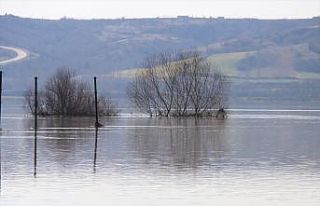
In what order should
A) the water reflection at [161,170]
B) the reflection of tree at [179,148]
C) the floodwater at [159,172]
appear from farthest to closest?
the reflection of tree at [179,148]
the water reflection at [161,170]
the floodwater at [159,172]

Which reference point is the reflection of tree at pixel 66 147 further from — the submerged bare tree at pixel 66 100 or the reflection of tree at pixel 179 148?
the submerged bare tree at pixel 66 100

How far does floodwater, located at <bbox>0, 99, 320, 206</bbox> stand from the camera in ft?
60.3

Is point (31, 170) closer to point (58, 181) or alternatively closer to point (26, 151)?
point (58, 181)

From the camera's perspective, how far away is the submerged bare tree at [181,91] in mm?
77938

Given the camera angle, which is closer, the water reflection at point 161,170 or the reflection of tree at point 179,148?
the water reflection at point 161,170

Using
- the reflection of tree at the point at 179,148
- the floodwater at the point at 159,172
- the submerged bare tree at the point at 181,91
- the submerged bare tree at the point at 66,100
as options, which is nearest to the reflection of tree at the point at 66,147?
the floodwater at the point at 159,172

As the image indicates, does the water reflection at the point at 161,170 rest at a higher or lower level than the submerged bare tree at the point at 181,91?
lower

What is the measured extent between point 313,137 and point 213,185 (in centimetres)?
2282

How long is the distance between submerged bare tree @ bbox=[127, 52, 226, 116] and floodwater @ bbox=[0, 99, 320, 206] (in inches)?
1515

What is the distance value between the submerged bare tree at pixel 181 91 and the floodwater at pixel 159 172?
38.5 m

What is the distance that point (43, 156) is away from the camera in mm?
29016

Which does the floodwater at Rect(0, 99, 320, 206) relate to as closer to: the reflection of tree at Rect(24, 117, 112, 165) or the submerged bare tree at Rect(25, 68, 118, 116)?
the reflection of tree at Rect(24, 117, 112, 165)

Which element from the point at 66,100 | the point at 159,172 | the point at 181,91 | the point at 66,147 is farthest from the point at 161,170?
the point at 181,91

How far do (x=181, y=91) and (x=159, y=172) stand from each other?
54742 millimetres
